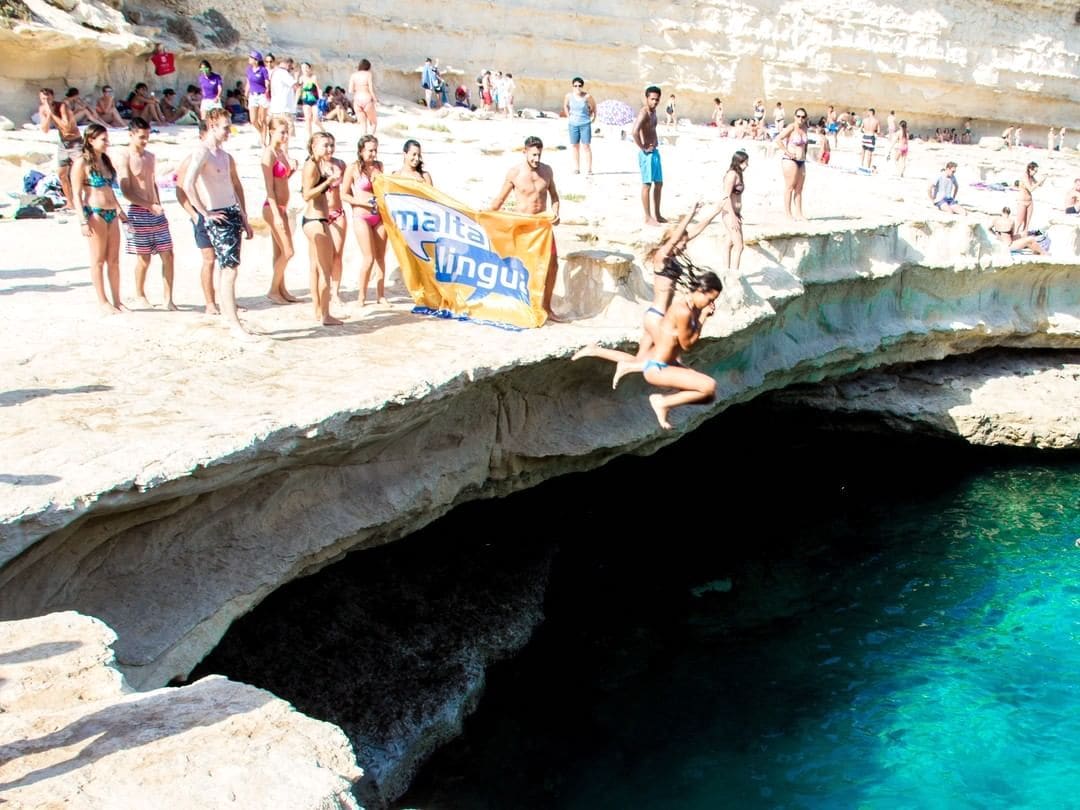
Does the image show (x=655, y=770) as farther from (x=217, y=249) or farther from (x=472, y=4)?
(x=472, y=4)

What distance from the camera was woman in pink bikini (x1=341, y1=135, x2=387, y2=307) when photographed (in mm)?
9852

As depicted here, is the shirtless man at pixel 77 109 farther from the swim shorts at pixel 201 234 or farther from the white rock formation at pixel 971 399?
the white rock formation at pixel 971 399

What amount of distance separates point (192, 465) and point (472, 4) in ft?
81.0

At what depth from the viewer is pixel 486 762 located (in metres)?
9.51

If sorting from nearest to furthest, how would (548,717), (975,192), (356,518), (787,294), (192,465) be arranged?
(192,465) < (356,518) < (548,717) < (787,294) < (975,192)

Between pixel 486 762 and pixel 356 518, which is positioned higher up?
pixel 356 518

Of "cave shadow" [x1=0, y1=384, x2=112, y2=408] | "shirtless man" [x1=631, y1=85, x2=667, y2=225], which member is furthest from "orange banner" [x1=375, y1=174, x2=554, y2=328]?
→ "cave shadow" [x1=0, y1=384, x2=112, y2=408]

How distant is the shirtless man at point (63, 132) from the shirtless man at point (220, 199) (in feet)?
10.9

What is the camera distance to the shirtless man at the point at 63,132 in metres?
13.7

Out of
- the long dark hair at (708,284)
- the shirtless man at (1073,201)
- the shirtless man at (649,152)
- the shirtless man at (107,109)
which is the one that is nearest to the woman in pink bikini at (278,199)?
the long dark hair at (708,284)

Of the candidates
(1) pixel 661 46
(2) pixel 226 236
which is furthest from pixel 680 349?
(1) pixel 661 46

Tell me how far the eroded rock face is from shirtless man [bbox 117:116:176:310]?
506 cm

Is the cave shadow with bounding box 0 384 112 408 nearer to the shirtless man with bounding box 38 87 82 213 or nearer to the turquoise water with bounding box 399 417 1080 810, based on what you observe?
the turquoise water with bounding box 399 417 1080 810

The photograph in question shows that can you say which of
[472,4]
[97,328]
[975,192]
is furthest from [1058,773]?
[472,4]
